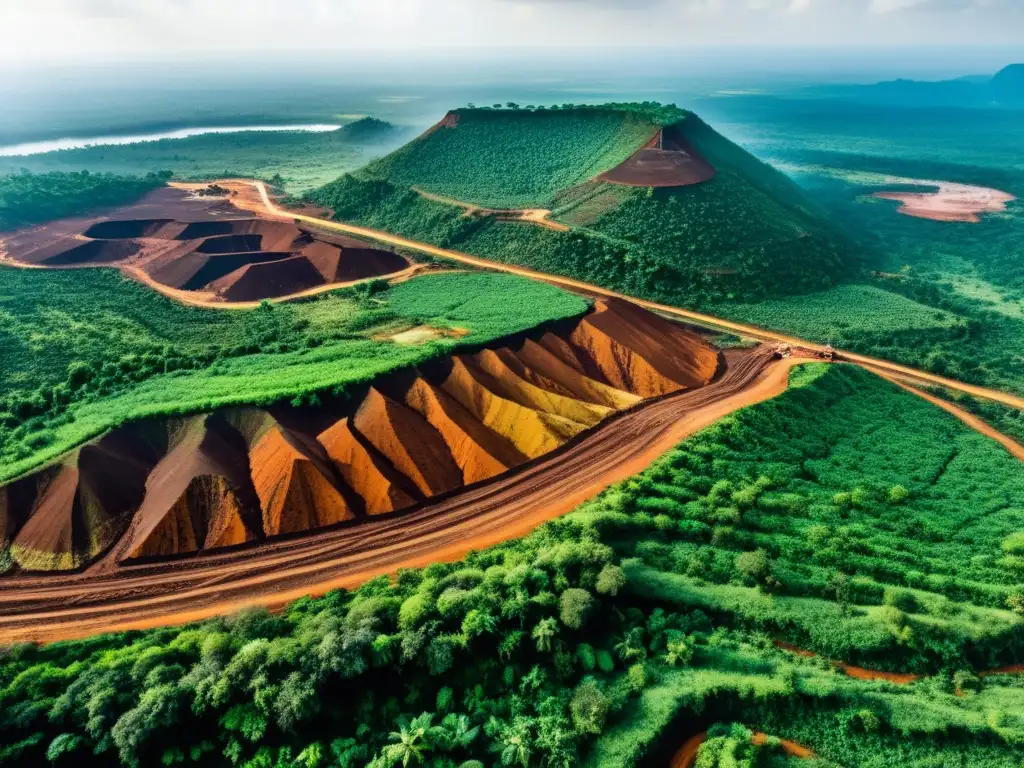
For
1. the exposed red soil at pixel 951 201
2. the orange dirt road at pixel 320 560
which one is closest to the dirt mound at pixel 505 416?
the orange dirt road at pixel 320 560

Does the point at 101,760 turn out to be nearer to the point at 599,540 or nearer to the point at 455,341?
the point at 599,540

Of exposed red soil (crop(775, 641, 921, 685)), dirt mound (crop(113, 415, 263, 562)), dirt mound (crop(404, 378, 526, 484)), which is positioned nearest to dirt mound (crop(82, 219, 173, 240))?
dirt mound (crop(113, 415, 263, 562))

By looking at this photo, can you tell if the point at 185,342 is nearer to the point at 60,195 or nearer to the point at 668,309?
the point at 668,309

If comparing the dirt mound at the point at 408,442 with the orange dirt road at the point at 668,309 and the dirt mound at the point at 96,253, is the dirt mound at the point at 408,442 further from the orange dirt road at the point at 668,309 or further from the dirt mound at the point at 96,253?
the dirt mound at the point at 96,253

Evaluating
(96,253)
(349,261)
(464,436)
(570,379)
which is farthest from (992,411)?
(96,253)

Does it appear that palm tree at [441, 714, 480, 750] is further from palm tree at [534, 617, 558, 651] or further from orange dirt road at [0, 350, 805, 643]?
orange dirt road at [0, 350, 805, 643]

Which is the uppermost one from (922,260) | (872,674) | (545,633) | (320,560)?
(922,260)

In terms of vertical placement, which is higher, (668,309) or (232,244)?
(232,244)
